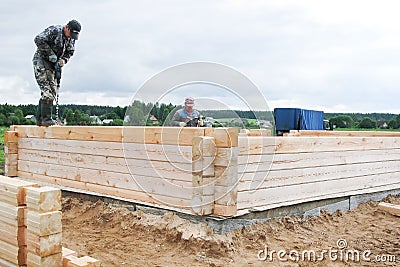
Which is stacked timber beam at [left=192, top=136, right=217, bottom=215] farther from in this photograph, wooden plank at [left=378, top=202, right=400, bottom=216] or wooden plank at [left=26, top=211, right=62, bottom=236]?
wooden plank at [left=378, top=202, right=400, bottom=216]

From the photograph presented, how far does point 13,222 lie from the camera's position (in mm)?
2814

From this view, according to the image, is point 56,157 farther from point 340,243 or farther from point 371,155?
point 371,155

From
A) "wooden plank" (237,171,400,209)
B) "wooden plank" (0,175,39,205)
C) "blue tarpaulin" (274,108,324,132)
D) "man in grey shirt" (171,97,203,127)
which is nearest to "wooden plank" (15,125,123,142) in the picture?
"man in grey shirt" (171,97,203,127)

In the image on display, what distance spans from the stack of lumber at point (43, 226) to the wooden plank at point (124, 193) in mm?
2006

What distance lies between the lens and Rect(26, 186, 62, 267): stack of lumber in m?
2.69

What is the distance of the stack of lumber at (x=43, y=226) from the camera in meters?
2.69

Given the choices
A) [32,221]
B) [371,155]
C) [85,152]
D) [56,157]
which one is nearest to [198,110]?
[85,152]

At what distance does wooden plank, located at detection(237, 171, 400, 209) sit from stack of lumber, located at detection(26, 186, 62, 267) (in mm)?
2283

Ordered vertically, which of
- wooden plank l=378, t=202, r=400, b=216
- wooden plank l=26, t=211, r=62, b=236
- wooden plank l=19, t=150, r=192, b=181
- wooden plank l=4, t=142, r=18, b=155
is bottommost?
→ wooden plank l=378, t=202, r=400, b=216

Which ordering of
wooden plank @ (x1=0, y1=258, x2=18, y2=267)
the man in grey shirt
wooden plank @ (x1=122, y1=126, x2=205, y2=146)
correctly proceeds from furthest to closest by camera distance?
the man in grey shirt
wooden plank @ (x1=122, y1=126, x2=205, y2=146)
wooden plank @ (x1=0, y1=258, x2=18, y2=267)

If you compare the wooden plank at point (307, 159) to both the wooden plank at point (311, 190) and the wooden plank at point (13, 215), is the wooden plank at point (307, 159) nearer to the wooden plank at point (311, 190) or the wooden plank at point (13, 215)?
the wooden plank at point (311, 190)

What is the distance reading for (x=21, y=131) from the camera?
7.17 m

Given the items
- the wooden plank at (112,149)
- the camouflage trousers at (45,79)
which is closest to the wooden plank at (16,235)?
the wooden plank at (112,149)

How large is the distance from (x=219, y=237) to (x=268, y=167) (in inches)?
43.8
